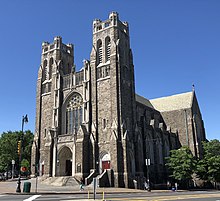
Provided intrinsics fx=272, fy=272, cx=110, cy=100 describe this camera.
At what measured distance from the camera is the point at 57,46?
176 ft

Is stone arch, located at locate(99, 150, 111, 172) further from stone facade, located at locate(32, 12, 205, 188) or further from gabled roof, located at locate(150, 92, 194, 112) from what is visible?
gabled roof, located at locate(150, 92, 194, 112)

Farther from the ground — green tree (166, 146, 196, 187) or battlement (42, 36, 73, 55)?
battlement (42, 36, 73, 55)

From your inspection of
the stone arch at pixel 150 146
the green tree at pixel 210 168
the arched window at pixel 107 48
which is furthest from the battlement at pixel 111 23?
the green tree at pixel 210 168

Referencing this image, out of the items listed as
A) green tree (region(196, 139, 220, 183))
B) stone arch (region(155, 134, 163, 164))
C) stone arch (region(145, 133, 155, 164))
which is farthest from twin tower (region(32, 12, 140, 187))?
green tree (region(196, 139, 220, 183))

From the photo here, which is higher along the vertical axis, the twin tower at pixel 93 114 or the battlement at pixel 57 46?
the battlement at pixel 57 46

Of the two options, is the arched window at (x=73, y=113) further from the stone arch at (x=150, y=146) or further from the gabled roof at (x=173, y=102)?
the gabled roof at (x=173, y=102)

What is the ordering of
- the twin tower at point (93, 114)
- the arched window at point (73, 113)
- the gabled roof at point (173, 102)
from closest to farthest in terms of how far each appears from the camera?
1. the twin tower at point (93, 114)
2. the arched window at point (73, 113)
3. the gabled roof at point (173, 102)

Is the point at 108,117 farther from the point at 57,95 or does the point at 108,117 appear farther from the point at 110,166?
the point at 57,95

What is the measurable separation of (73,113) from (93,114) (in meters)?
5.10

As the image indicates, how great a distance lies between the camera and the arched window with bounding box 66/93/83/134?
45931 millimetres

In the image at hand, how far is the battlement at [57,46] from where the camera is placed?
5369cm

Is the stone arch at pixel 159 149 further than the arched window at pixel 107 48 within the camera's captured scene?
Yes

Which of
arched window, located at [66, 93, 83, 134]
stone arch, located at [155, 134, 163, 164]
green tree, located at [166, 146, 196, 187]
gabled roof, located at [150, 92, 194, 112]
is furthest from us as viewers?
gabled roof, located at [150, 92, 194, 112]

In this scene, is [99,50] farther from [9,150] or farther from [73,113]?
[9,150]
